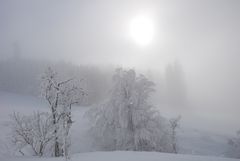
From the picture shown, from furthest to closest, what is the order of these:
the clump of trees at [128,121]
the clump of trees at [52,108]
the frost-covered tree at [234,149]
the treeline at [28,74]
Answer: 1. the treeline at [28,74]
2. the frost-covered tree at [234,149]
3. the clump of trees at [128,121]
4. the clump of trees at [52,108]

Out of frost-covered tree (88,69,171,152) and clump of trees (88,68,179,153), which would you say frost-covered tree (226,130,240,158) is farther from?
frost-covered tree (88,69,171,152)

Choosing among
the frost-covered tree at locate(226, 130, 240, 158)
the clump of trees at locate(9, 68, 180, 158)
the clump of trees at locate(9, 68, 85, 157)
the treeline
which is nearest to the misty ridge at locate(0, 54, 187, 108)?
the treeline

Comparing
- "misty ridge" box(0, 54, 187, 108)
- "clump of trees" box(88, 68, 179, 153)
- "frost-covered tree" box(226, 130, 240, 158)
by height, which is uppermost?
"misty ridge" box(0, 54, 187, 108)

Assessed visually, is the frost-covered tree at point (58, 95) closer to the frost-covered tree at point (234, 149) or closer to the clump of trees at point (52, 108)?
the clump of trees at point (52, 108)

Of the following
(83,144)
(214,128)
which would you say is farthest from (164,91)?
(83,144)

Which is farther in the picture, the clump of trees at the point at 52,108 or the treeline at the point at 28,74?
the treeline at the point at 28,74

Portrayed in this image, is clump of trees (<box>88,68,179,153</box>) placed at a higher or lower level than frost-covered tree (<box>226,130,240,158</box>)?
higher

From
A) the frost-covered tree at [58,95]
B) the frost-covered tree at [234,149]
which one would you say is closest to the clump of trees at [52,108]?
the frost-covered tree at [58,95]

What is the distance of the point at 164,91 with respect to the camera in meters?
89.2

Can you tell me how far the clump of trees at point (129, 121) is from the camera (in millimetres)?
33531

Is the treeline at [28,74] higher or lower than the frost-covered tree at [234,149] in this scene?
higher

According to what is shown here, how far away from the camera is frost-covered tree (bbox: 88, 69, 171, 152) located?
3350 cm

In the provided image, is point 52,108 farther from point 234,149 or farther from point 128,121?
point 234,149

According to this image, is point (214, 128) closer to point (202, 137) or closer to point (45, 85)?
point (202, 137)
